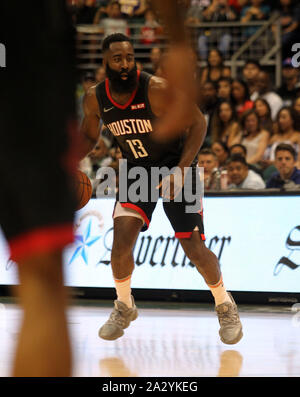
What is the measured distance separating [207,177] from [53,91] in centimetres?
664

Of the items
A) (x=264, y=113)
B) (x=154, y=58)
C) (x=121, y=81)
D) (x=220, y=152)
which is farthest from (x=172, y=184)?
(x=154, y=58)

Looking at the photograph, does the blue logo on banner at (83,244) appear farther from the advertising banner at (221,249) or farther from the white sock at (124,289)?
the white sock at (124,289)

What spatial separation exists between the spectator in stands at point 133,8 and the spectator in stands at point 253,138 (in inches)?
182

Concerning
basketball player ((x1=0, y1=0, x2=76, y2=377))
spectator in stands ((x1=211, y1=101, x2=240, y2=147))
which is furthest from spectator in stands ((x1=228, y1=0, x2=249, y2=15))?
basketball player ((x1=0, y1=0, x2=76, y2=377))

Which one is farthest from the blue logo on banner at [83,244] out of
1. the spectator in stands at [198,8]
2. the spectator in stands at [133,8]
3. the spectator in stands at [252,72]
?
the spectator in stands at [133,8]

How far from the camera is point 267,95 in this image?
1070cm

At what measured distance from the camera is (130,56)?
511 cm

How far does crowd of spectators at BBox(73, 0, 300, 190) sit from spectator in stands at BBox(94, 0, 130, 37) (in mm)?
18

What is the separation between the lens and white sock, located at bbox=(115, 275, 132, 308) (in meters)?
5.38

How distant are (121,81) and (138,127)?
0.34 meters

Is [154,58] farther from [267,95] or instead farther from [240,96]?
[267,95]

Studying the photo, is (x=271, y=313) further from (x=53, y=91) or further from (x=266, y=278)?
(x=53, y=91)

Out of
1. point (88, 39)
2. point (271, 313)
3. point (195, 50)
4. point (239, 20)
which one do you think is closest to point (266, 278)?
point (271, 313)

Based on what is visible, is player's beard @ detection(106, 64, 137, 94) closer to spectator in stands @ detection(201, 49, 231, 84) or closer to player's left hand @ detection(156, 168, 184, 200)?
player's left hand @ detection(156, 168, 184, 200)
